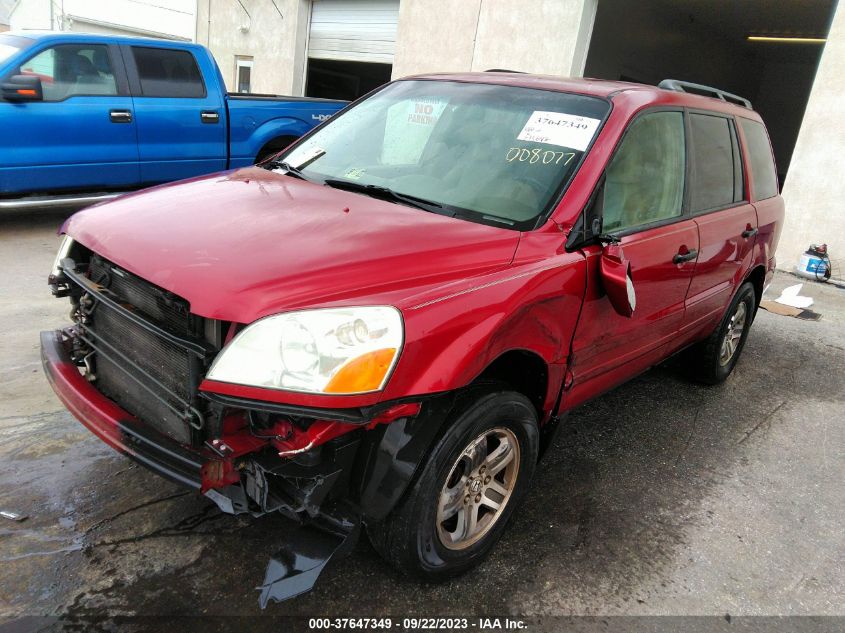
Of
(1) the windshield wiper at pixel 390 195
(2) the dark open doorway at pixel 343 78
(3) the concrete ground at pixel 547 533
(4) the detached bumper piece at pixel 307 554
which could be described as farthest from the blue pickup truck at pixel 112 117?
(2) the dark open doorway at pixel 343 78

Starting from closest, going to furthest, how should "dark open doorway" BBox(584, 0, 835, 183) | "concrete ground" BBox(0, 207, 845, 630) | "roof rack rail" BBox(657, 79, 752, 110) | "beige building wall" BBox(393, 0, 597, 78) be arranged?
"concrete ground" BBox(0, 207, 845, 630), "roof rack rail" BBox(657, 79, 752, 110), "beige building wall" BBox(393, 0, 597, 78), "dark open doorway" BBox(584, 0, 835, 183)

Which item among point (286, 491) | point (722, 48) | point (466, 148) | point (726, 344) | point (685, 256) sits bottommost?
point (726, 344)

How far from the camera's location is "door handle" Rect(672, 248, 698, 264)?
3.19 meters

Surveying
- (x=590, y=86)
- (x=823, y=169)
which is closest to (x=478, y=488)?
(x=590, y=86)

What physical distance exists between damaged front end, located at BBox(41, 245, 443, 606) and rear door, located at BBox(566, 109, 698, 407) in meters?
0.98

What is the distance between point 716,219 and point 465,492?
2.25 metres

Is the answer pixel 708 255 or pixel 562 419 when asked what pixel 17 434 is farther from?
pixel 708 255

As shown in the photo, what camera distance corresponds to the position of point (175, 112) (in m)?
7.00

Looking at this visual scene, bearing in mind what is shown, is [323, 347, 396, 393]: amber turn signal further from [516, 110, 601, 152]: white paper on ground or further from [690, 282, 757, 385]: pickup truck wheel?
[690, 282, 757, 385]: pickup truck wheel

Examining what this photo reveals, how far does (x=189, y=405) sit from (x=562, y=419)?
1.50 meters

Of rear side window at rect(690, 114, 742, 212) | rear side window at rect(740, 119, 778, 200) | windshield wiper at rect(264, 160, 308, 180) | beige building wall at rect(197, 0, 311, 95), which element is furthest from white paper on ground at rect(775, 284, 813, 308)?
beige building wall at rect(197, 0, 311, 95)

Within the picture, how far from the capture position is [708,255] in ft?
11.7

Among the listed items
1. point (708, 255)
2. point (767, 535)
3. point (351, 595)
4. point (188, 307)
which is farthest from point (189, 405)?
point (708, 255)

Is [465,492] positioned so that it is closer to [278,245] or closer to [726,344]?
[278,245]
